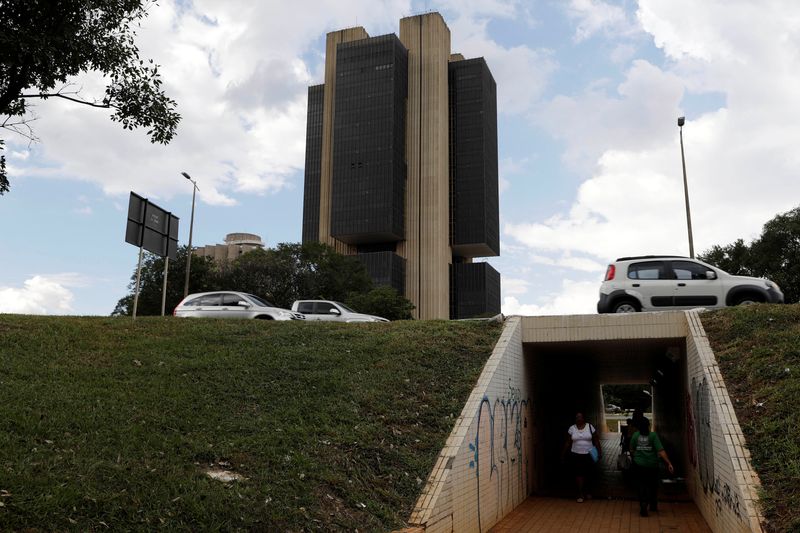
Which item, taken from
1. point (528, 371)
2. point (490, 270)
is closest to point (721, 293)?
point (528, 371)

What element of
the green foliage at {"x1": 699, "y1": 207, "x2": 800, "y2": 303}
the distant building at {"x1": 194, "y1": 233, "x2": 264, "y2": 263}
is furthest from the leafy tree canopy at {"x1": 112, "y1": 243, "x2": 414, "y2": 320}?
the distant building at {"x1": 194, "y1": 233, "x2": 264, "y2": 263}

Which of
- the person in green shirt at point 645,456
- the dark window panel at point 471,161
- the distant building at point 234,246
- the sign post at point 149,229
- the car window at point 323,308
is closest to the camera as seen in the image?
the person in green shirt at point 645,456

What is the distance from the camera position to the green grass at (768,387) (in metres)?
7.41

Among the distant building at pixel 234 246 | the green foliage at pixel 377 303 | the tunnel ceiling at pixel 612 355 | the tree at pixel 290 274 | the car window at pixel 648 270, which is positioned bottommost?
the tunnel ceiling at pixel 612 355

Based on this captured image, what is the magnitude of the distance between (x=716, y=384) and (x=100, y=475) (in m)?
8.92

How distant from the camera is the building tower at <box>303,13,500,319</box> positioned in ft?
303

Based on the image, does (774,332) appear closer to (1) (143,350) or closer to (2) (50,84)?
(1) (143,350)

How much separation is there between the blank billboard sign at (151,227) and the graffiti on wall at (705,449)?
12348 mm

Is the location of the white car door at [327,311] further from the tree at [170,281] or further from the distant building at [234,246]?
the distant building at [234,246]

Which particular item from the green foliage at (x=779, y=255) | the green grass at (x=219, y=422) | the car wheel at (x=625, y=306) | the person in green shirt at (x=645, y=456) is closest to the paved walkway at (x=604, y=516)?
the person in green shirt at (x=645, y=456)

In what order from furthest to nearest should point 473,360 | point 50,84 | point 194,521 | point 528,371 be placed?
point 528,371 < point 473,360 < point 50,84 < point 194,521

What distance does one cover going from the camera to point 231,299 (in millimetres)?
19203

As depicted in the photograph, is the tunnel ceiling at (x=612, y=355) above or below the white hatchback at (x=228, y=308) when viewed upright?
below

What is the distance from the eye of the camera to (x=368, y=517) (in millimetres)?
7297
